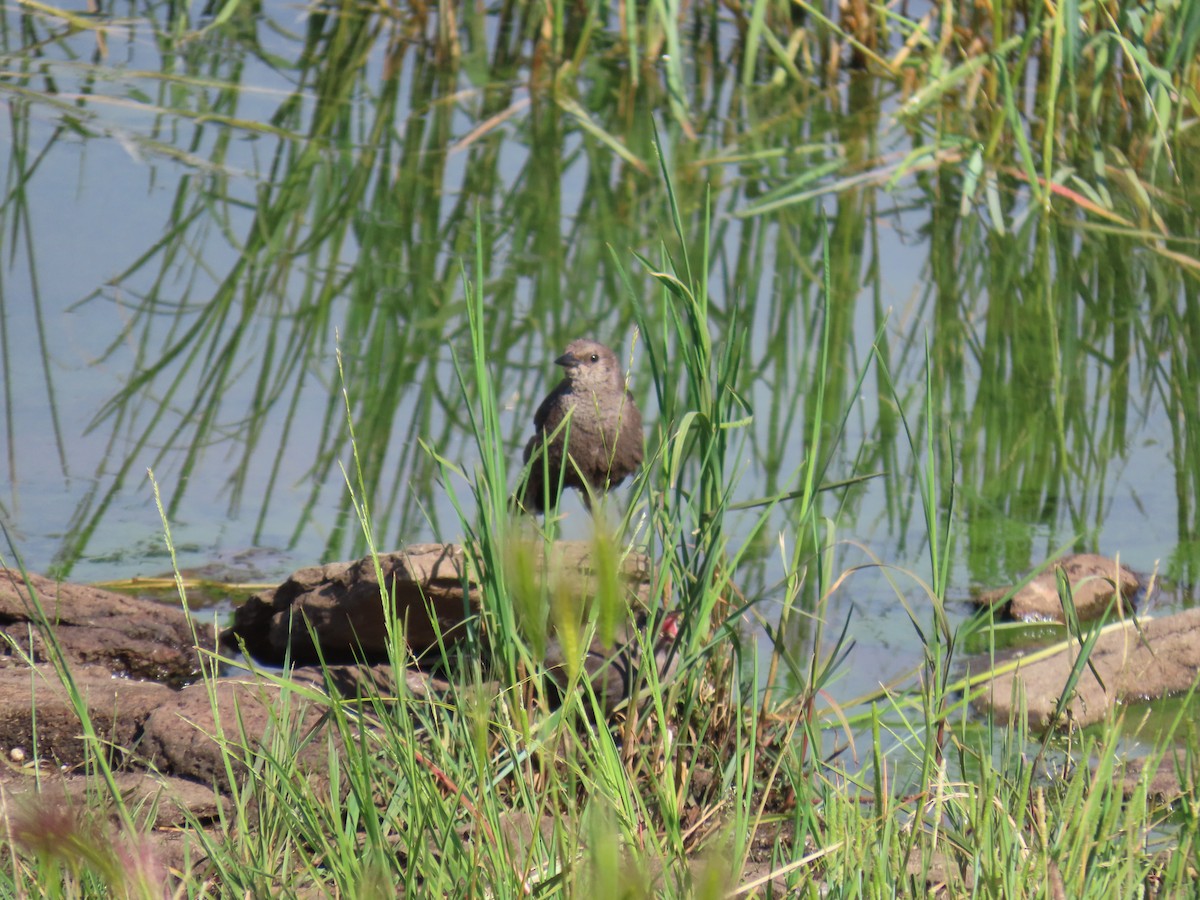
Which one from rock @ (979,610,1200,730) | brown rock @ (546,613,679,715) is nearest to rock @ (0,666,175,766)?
brown rock @ (546,613,679,715)

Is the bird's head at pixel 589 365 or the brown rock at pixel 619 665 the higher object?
the bird's head at pixel 589 365

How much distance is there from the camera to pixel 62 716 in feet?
10.6

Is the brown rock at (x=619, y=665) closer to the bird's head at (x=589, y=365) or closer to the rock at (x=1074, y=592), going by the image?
the bird's head at (x=589, y=365)

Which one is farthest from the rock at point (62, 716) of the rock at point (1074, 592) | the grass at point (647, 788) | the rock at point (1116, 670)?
the rock at point (1074, 592)

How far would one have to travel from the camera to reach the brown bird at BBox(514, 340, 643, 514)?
4.39 metres

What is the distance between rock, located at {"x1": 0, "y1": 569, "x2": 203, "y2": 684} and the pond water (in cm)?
45

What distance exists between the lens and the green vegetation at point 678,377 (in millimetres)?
2479

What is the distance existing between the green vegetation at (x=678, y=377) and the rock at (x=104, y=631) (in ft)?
2.17

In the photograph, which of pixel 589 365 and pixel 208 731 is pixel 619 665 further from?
pixel 589 365

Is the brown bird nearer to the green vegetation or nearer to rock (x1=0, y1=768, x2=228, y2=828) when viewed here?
the green vegetation

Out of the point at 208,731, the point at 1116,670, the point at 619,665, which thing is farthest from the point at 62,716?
the point at 1116,670

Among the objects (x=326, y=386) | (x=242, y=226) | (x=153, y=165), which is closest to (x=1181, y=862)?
(x=326, y=386)

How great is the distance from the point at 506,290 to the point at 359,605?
2.72 m

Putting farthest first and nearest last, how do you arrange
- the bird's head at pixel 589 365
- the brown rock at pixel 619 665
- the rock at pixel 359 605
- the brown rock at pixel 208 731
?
the bird's head at pixel 589 365, the rock at pixel 359 605, the brown rock at pixel 619 665, the brown rock at pixel 208 731
